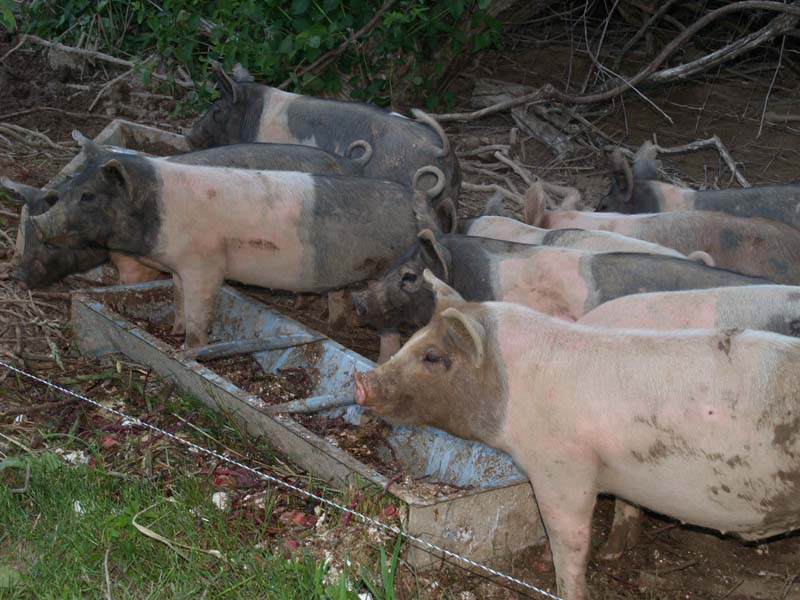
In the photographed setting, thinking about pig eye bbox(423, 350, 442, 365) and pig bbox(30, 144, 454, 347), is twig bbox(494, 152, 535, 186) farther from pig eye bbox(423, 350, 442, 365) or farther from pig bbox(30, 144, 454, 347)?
pig eye bbox(423, 350, 442, 365)

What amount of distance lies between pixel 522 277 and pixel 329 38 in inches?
140

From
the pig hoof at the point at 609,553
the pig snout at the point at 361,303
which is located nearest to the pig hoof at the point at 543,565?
the pig hoof at the point at 609,553

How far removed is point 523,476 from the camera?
3979 mm

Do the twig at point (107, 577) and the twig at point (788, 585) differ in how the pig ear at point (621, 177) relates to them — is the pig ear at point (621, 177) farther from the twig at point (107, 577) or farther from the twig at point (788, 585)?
the twig at point (107, 577)

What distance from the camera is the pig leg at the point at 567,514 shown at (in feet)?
11.8

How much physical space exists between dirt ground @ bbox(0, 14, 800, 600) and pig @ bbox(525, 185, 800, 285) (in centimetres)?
129

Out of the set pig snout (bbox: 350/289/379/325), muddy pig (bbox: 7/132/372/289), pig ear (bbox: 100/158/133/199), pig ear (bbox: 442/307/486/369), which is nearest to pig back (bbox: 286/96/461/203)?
muddy pig (bbox: 7/132/372/289)

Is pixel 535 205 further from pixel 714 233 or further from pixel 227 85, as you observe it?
pixel 227 85

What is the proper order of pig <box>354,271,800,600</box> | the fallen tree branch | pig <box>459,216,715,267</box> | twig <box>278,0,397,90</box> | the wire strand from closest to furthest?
pig <box>354,271,800,600</box>, the wire strand, pig <box>459,216,715,267</box>, twig <box>278,0,397,90</box>, the fallen tree branch

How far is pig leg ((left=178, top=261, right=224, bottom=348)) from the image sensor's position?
550 centimetres

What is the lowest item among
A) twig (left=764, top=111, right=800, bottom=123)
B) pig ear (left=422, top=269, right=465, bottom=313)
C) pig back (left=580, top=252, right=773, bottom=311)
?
twig (left=764, top=111, right=800, bottom=123)

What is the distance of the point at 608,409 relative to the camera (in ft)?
11.5

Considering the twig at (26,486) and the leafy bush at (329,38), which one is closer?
the twig at (26,486)

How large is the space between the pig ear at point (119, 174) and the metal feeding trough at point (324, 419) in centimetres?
70
